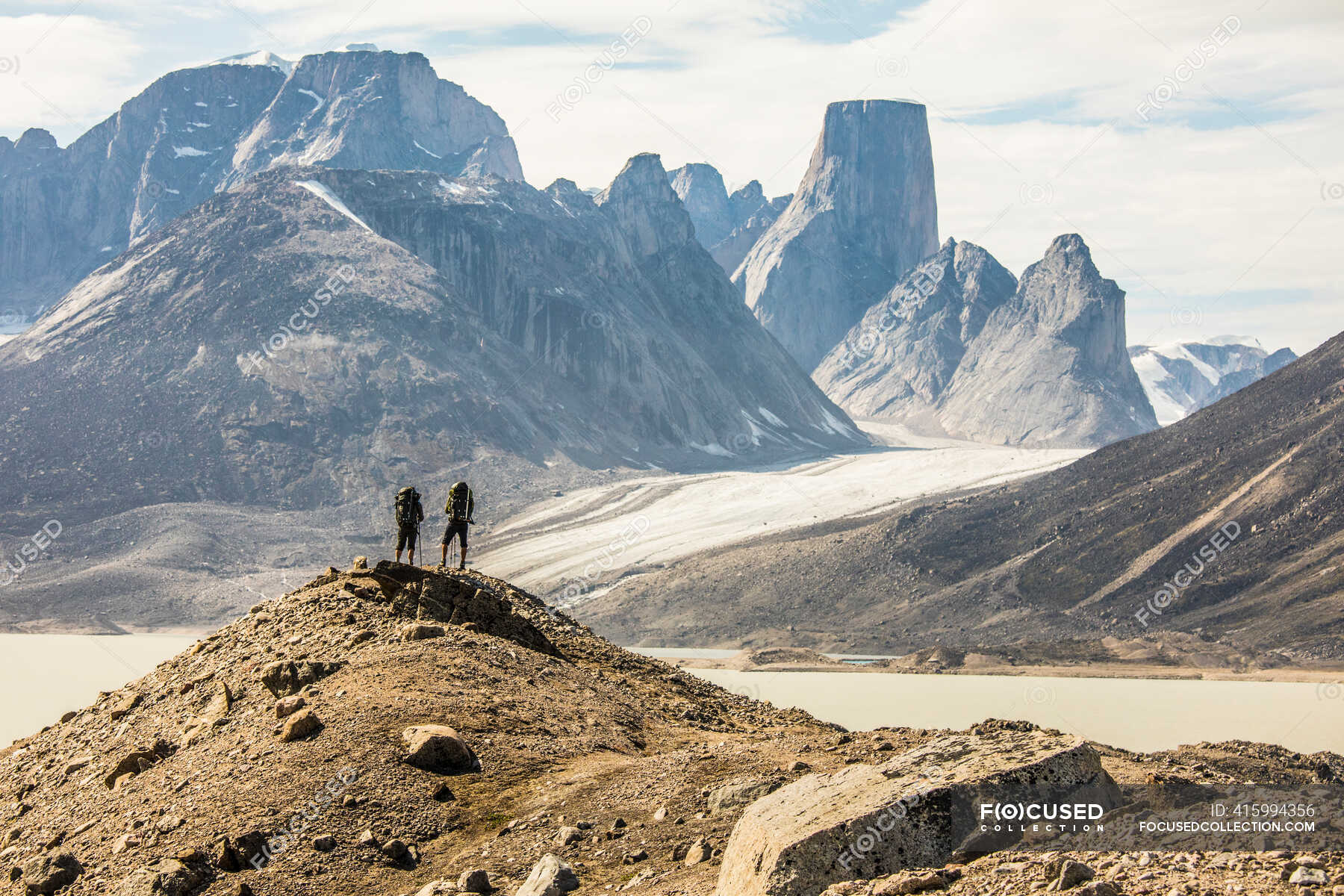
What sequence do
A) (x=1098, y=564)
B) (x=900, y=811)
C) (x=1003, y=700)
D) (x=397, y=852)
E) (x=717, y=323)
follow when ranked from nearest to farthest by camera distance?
1. (x=900, y=811)
2. (x=397, y=852)
3. (x=1003, y=700)
4. (x=1098, y=564)
5. (x=717, y=323)

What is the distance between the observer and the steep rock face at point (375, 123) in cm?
17625

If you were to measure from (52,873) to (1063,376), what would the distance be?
616 feet

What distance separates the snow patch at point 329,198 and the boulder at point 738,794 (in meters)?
119

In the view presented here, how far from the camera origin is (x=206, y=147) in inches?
7475

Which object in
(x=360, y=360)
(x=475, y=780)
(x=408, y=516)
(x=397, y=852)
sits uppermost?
(x=360, y=360)

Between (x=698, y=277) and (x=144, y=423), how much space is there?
89983 millimetres

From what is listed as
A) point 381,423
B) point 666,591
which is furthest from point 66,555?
point 666,591

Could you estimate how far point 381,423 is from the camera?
101m

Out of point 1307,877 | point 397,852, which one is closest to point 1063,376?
point 397,852

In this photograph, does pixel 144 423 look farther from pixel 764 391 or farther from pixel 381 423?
pixel 764 391

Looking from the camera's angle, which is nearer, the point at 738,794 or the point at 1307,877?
the point at 1307,877

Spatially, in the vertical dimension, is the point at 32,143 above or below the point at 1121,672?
above

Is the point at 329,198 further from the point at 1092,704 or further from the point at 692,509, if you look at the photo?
the point at 1092,704

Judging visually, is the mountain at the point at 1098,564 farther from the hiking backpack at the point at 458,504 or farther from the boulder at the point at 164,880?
the boulder at the point at 164,880
